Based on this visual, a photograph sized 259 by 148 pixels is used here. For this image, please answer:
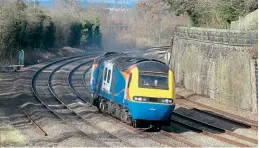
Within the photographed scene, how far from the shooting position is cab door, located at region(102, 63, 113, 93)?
19769mm

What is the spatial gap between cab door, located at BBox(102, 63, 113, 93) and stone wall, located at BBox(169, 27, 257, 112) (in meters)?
6.51

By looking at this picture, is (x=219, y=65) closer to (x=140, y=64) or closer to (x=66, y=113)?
(x=66, y=113)

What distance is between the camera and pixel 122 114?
18516 millimetres

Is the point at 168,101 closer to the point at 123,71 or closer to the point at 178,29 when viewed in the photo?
the point at 123,71

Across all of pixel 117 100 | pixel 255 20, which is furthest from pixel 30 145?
pixel 255 20

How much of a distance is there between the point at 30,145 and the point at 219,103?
1258 cm

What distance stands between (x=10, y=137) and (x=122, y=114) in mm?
4561

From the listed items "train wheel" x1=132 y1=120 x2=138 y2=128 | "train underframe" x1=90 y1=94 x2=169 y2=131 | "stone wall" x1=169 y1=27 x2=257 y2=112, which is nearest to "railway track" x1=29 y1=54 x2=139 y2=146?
"train underframe" x1=90 y1=94 x2=169 y2=131

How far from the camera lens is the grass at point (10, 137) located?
14.8 m

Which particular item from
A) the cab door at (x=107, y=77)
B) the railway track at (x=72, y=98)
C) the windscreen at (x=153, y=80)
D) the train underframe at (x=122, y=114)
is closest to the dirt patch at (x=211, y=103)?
the railway track at (x=72, y=98)

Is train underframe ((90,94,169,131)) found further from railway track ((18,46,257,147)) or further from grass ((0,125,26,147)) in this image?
grass ((0,125,26,147))

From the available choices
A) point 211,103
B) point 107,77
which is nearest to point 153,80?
point 107,77

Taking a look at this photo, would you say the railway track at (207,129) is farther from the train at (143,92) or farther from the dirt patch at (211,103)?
the dirt patch at (211,103)

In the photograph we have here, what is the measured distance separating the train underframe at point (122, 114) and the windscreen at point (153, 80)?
1.30 metres
